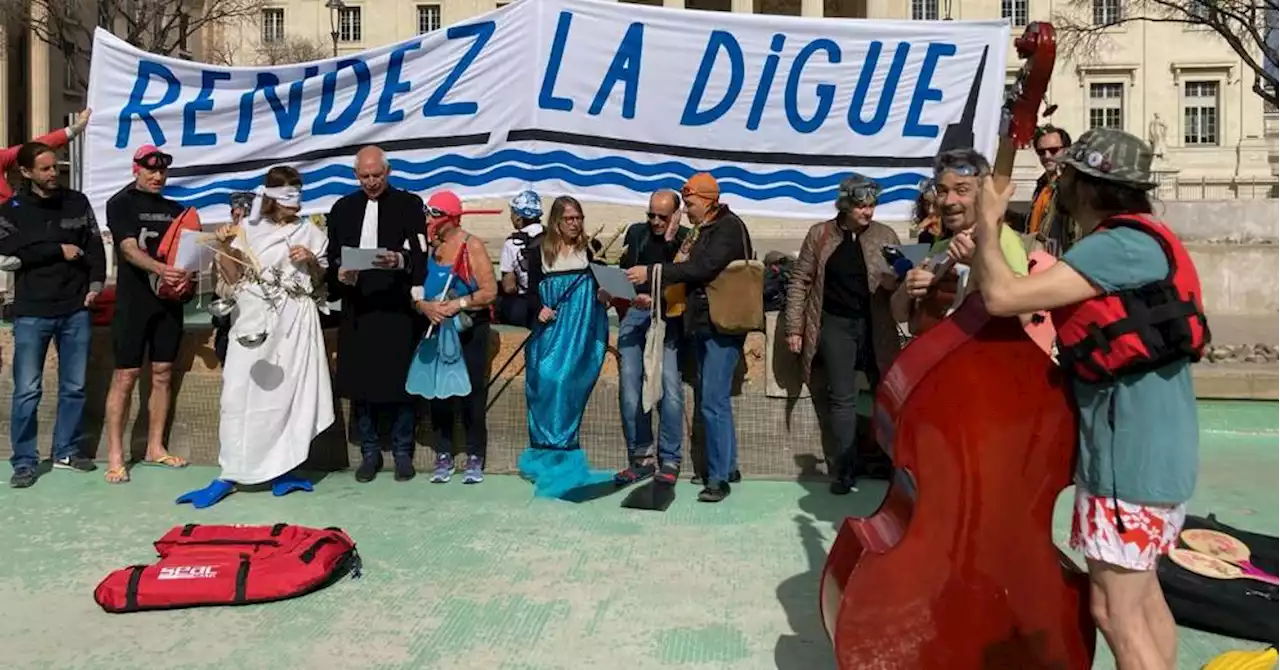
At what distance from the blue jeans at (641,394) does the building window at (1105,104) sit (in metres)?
51.7

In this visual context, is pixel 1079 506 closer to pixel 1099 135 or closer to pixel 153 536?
pixel 1099 135

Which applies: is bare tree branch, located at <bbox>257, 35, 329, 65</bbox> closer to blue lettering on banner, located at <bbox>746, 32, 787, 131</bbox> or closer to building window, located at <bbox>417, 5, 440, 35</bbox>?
building window, located at <bbox>417, 5, 440, 35</bbox>

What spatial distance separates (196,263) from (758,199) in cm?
317

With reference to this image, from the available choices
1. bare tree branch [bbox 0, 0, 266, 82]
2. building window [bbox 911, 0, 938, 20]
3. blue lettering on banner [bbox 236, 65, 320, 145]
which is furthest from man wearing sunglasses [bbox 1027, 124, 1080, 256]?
building window [bbox 911, 0, 938, 20]

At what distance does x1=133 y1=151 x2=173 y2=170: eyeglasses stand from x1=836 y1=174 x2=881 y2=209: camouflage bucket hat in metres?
3.74

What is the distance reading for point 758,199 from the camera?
6.34 m

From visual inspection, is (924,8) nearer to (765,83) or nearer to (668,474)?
(765,83)

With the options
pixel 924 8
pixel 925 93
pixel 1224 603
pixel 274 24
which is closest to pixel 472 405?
pixel 925 93

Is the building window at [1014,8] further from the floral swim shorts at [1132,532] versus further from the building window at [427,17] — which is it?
the floral swim shorts at [1132,532]

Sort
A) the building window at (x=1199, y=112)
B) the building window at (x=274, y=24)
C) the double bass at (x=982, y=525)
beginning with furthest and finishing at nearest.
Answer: the building window at (x=274, y=24)
the building window at (x=1199, y=112)
the double bass at (x=982, y=525)

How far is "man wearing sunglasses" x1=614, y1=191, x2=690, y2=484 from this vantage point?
600 cm

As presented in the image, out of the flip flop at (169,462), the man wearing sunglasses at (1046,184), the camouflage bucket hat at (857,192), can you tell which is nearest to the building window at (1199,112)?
the man wearing sunglasses at (1046,184)

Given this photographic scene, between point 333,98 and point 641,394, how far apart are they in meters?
2.62

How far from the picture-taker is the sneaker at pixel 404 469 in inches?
249
